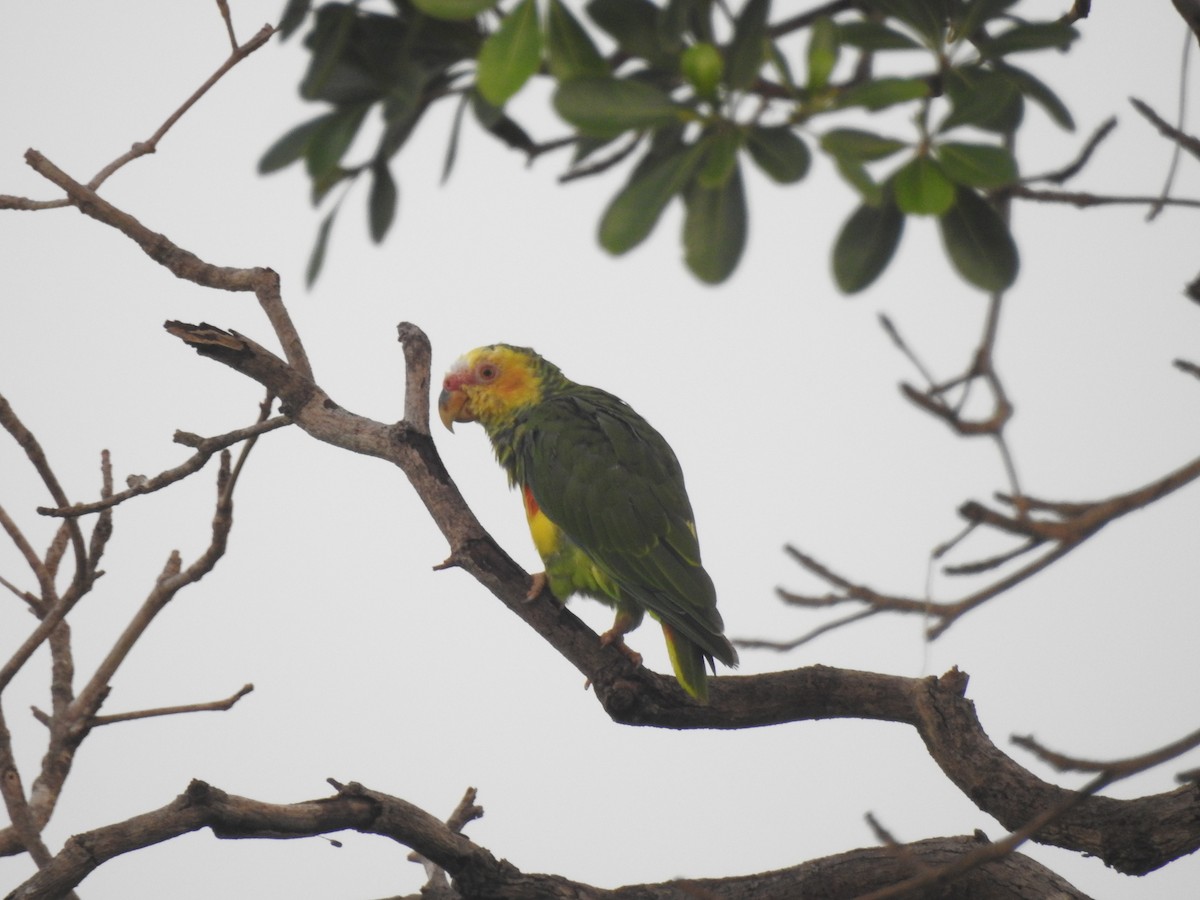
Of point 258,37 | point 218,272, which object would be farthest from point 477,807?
point 258,37

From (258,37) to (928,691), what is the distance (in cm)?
188

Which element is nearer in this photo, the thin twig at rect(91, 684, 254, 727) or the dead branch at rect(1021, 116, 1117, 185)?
the dead branch at rect(1021, 116, 1117, 185)

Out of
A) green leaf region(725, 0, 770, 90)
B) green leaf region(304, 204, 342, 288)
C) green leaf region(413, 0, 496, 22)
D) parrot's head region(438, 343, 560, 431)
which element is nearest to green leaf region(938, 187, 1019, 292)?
green leaf region(725, 0, 770, 90)

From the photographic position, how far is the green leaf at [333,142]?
3.57 feet

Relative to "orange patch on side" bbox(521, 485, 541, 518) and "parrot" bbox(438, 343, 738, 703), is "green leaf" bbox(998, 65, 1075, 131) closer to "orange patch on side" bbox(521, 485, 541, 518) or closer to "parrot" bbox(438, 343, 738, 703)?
"parrot" bbox(438, 343, 738, 703)

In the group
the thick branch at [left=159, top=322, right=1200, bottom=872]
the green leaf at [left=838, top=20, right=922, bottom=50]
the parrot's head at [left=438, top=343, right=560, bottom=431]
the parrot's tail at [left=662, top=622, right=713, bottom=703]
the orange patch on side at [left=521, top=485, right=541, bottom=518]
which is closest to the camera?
the green leaf at [left=838, top=20, right=922, bottom=50]

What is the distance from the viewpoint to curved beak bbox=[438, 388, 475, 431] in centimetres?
316

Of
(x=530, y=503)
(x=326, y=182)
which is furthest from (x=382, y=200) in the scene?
(x=530, y=503)

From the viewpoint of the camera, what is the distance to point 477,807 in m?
2.59

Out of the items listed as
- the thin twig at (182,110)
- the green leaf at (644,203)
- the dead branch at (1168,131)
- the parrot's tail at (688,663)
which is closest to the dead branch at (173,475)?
the thin twig at (182,110)

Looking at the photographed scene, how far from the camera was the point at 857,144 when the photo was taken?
0.99 m

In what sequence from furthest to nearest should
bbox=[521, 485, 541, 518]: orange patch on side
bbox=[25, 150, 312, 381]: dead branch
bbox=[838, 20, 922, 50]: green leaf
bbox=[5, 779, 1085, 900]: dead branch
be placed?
1. bbox=[521, 485, 541, 518]: orange patch on side
2. bbox=[25, 150, 312, 381]: dead branch
3. bbox=[5, 779, 1085, 900]: dead branch
4. bbox=[838, 20, 922, 50]: green leaf

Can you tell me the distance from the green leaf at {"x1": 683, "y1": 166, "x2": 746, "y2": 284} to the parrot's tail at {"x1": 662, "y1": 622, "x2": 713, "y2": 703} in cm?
137

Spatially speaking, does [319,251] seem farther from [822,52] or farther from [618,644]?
[618,644]
